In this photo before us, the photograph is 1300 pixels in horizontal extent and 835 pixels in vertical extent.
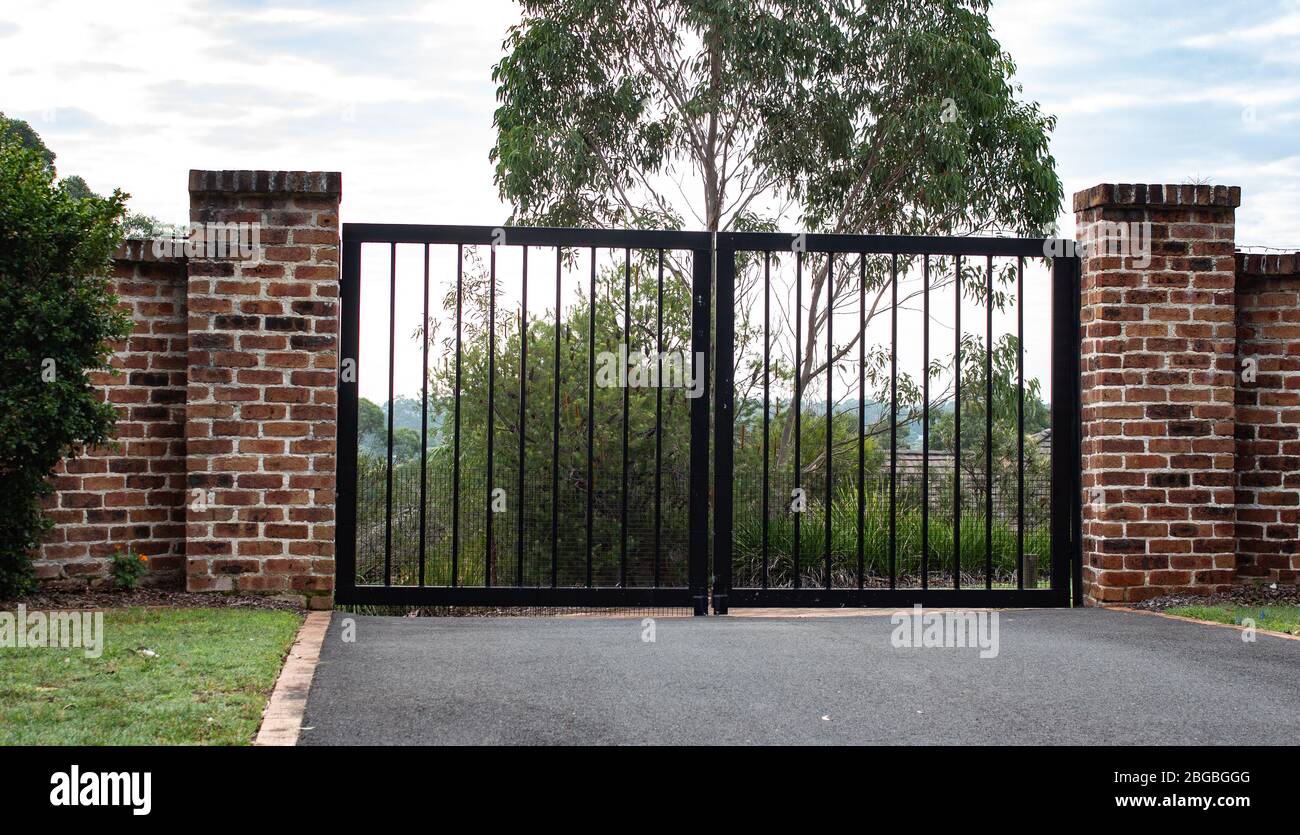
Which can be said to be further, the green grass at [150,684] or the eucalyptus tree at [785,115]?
the eucalyptus tree at [785,115]

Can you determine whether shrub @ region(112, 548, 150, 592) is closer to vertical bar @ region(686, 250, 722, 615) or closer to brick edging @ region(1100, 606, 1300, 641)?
vertical bar @ region(686, 250, 722, 615)

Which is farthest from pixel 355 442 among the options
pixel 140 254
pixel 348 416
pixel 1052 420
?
pixel 1052 420

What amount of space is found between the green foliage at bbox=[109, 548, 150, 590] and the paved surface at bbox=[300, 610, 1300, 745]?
1.22m

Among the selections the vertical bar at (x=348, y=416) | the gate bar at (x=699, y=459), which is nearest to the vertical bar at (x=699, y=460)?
the gate bar at (x=699, y=459)

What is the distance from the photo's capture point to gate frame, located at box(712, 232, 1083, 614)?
612 centimetres

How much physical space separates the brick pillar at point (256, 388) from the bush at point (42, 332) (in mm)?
455

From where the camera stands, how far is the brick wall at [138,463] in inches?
233

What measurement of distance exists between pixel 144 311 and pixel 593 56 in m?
7.56

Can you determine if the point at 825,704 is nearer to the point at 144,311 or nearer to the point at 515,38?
the point at 144,311

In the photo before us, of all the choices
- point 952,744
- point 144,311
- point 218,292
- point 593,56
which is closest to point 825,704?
point 952,744

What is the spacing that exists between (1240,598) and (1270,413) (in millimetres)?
1124

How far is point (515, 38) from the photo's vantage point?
1244 cm

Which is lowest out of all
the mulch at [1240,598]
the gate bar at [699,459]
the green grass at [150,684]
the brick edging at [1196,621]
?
the brick edging at [1196,621]

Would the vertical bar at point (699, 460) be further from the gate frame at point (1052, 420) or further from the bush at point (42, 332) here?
the bush at point (42, 332)
